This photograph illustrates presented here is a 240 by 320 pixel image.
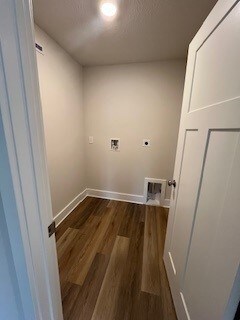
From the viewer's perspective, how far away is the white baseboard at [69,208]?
6.73 feet

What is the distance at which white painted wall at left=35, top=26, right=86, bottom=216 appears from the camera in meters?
1.66

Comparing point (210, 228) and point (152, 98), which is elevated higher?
point (152, 98)

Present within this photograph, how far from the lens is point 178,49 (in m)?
1.81

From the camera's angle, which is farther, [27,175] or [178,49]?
[178,49]

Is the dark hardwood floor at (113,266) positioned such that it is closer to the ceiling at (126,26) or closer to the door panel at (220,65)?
the door panel at (220,65)

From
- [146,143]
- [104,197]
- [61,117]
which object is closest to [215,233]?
[146,143]

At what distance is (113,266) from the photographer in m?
1.47

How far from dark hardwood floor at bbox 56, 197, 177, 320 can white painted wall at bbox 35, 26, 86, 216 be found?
19.5 inches

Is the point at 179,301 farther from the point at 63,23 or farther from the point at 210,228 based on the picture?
the point at 63,23

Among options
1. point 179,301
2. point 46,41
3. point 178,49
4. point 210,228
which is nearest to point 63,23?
point 46,41

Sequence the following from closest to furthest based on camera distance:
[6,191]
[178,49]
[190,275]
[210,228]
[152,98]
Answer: [6,191] → [210,228] → [190,275] → [178,49] → [152,98]

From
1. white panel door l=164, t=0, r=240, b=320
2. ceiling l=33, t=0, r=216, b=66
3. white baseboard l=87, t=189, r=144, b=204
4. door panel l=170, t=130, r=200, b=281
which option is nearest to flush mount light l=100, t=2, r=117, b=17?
ceiling l=33, t=0, r=216, b=66

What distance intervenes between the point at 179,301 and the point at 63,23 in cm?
248

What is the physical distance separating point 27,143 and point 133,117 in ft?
6.70
